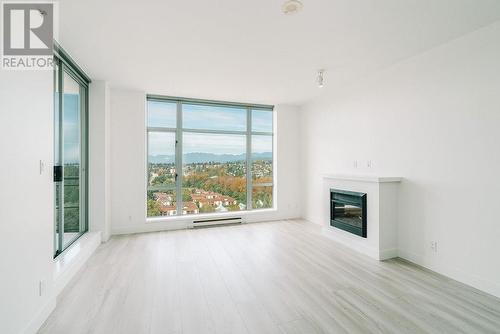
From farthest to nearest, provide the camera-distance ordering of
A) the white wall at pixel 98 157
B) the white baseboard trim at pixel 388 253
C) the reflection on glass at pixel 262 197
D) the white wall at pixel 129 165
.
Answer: the reflection on glass at pixel 262 197 → the white wall at pixel 129 165 → the white wall at pixel 98 157 → the white baseboard trim at pixel 388 253

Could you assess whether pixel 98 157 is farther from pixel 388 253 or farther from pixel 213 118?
pixel 388 253

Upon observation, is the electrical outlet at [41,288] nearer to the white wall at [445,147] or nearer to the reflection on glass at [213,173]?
the reflection on glass at [213,173]

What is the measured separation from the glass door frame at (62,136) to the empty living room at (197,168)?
28 mm

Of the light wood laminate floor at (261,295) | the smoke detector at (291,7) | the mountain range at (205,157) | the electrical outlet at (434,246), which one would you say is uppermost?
the smoke detector at (291,7)

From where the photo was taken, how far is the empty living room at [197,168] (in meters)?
1.98

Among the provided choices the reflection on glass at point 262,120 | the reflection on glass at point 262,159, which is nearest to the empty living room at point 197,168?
the reflection on glass at point 262,120

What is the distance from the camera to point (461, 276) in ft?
8.85

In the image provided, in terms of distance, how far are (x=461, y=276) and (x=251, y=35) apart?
3.69 metres

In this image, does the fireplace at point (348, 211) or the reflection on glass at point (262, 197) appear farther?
the reflection on glass at point (262, 197)

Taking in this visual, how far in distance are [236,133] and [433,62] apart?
3840 mm

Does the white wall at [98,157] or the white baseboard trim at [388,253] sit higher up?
the white wall at [98,157]

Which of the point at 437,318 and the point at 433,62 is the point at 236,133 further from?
the point at 437,318

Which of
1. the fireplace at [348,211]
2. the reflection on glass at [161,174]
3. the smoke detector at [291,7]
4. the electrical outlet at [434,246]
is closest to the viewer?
the smoke detector at [291,7]

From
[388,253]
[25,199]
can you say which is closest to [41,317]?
[25,199]
